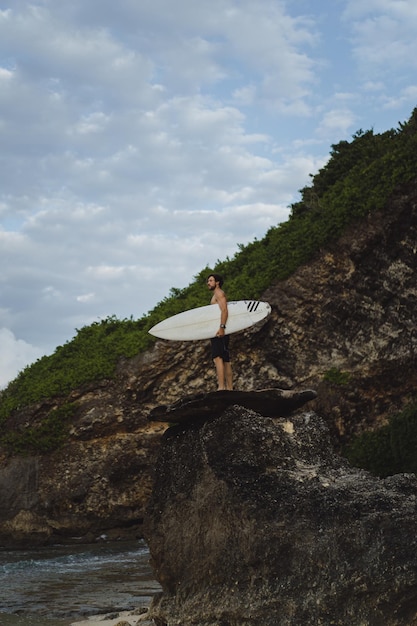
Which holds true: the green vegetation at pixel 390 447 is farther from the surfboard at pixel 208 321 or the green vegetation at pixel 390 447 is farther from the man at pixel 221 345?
the man at pixel 221 345

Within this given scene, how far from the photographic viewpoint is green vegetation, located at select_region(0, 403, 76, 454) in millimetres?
25109

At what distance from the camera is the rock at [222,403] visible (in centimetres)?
1007

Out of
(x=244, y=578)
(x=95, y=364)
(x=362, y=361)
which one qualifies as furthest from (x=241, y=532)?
(x=95, y=364)

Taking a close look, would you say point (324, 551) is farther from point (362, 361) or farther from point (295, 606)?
point (362, 361)

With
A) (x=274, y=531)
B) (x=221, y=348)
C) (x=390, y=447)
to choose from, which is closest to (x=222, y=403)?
(x=274, y=531)

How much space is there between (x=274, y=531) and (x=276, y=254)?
18460 millimetres

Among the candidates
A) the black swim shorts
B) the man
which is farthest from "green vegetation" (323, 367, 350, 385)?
the black swim shorts

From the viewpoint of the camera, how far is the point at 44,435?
83.1 feet

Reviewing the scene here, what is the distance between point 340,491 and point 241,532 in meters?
1.24

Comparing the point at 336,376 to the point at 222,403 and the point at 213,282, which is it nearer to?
the point at 213,282

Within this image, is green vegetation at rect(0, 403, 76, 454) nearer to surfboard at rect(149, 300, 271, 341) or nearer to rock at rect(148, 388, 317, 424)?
surfboard at rect(149, 300, 271, 341)

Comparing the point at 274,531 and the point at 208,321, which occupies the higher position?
the point at 208,321

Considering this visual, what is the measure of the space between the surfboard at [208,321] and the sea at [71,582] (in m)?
4.33

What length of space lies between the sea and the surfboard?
14.2ft
